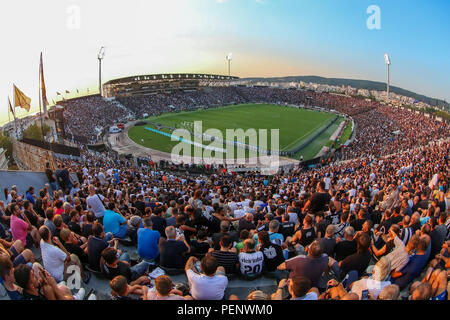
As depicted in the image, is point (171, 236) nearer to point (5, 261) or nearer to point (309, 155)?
point (5, 261)

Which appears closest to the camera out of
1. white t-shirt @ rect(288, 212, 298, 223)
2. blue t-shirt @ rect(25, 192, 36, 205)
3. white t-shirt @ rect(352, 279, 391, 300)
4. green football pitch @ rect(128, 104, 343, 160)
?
white t-shirt @ rect(352, 279, 391, 300)

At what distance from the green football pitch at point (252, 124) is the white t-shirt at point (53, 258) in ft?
101

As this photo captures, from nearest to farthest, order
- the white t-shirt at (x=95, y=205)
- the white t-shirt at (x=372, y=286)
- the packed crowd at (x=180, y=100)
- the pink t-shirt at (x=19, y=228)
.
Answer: the white t-shirt at (x=372, y=286) → the pink t-shirt at (x=19, y=228) → the white t-shirt at (x=95, y=205) → the packed crowd at (x=180, y=100)

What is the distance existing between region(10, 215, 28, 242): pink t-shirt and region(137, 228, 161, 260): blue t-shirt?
2556mm

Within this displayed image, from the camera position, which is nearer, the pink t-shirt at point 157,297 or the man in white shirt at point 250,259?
the pink t-shirt at point 157,297

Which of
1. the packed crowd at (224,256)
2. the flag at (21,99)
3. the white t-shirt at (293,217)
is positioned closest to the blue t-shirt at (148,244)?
the packed crowd at (224,256)

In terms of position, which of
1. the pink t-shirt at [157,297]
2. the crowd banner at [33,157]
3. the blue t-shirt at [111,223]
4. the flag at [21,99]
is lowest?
the crowd banner at [33,157]

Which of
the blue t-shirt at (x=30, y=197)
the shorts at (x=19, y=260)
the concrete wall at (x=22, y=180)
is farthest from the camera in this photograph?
the concrete wall at (x=22, y=180)

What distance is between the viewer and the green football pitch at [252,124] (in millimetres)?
40969

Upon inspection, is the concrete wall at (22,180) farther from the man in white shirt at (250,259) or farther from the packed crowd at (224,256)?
the man in white shirt at (250,259)

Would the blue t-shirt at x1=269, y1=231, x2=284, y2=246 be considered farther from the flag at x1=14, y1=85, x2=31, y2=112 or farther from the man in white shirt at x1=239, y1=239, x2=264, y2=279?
the flag at x1=14, y1=85, x2=31, y2=112

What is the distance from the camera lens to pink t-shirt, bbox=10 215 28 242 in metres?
5.88

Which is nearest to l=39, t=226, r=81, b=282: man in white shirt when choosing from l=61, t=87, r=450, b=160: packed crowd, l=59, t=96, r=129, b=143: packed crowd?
l=61, t=87, r=450, b=160: packed crowd
